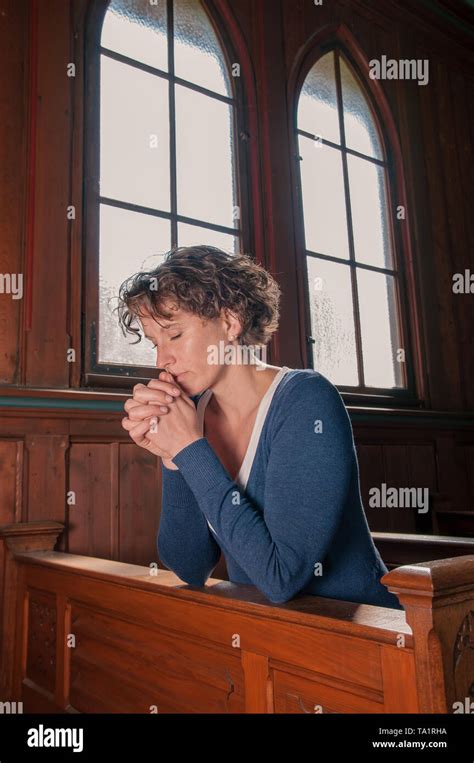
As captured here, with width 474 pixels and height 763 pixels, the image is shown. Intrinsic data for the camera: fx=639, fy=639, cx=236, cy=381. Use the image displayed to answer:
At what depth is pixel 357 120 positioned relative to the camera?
4074 millimetres

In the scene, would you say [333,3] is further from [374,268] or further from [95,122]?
[95,122]

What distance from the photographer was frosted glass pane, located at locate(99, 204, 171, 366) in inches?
101

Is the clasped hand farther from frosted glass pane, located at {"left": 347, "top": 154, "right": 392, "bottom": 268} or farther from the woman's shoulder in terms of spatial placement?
frosted glass pane, located at {"left": 347, "top": 154, "right": 392, "bottom": 268}

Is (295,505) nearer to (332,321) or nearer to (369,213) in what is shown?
Result: (332,321)

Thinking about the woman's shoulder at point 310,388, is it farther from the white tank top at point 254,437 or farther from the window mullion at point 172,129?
the window mullion at point 172,129

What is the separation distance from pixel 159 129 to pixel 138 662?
2.38 meters

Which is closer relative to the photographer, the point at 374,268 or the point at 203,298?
the point at 203,298

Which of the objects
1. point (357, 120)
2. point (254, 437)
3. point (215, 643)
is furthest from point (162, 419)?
point (357, 120)

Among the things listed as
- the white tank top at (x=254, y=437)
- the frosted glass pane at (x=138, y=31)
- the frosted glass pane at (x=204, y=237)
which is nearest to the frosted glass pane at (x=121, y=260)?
the frosted glass pane at (x=204, y=237)

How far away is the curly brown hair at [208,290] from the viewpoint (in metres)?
1.39

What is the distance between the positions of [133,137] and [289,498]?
222cm

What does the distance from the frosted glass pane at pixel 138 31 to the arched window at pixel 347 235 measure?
947mm

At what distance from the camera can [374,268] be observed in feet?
13.0
